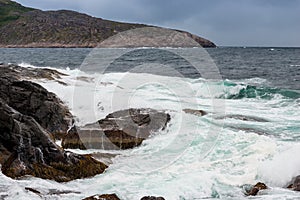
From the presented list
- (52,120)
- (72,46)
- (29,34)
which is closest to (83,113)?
(52,120)

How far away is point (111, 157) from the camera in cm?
1152

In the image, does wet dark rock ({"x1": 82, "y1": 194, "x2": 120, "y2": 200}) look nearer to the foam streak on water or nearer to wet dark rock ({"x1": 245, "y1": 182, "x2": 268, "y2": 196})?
the foam streak on water

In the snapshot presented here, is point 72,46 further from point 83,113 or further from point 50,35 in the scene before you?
point 83,113

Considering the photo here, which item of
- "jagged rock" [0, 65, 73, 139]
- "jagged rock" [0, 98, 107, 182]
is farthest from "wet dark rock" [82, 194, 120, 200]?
"jagged rock" [0, 65, 73, 139]

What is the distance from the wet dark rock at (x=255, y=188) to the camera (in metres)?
8.77

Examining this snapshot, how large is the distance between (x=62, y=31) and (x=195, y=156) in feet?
451

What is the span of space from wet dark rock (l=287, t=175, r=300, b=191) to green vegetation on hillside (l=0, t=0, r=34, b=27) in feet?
548

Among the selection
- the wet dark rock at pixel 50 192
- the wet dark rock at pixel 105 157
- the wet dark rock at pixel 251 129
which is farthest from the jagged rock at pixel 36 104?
the wet dark rock at pixel 251 129

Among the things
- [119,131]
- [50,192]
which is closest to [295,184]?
[50,192]

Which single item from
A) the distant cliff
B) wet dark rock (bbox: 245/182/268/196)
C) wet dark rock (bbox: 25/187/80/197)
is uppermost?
the distant cliff

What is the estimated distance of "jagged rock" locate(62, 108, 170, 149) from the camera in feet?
40.6

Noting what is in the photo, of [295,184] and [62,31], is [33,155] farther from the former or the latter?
[62,31]

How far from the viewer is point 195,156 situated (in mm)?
11523

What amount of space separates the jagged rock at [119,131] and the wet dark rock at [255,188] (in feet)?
15.1
